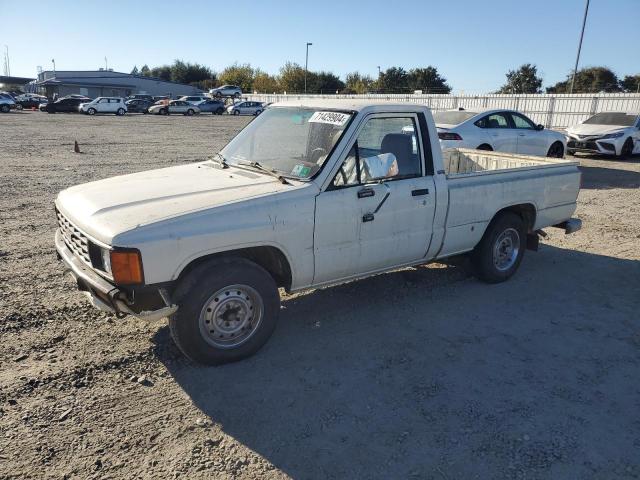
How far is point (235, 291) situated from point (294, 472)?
1.39 metres

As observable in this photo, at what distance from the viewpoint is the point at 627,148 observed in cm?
1694

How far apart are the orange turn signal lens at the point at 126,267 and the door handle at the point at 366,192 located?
1.83 metres

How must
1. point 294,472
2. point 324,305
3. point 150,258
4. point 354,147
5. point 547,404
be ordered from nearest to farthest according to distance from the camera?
1. point 294,472
2. point 150,258
3. point 547,404
4. point 354,147
5. point 324,305

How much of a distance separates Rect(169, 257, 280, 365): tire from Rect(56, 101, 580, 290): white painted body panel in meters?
0.17

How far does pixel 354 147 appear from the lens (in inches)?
166

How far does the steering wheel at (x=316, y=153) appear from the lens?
4.20 meters

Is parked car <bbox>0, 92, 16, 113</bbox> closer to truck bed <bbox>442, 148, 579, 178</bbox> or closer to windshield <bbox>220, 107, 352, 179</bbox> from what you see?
truck bed <bbox>442, 148, 579, 178</bbox>

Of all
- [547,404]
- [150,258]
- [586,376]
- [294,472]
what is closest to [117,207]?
[150,258]

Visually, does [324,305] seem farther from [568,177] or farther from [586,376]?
[568,177]

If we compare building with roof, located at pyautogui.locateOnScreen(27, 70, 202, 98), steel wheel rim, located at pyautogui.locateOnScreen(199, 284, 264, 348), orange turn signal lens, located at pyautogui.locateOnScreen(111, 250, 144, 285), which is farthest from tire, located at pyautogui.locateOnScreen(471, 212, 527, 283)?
building with roof, located at pyautogui.locateOnScreen(27, 70, 202, 98)

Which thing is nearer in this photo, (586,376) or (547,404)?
(547,404)

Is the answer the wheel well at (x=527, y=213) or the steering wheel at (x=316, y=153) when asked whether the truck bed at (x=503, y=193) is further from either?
the steering wheel at (x=316, y=153)

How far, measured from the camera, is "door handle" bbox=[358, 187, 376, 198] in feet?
13.8

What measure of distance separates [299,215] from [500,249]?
9.70ft
